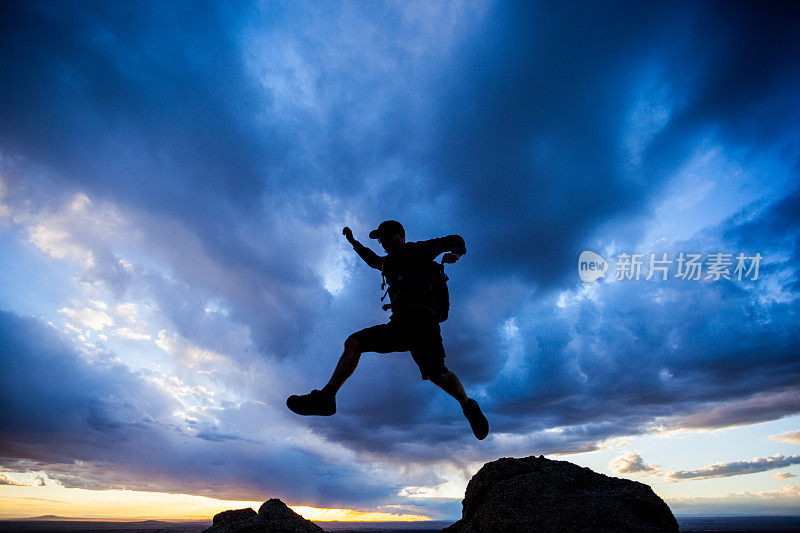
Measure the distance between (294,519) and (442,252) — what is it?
16.2ft

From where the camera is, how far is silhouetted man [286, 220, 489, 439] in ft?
18.1

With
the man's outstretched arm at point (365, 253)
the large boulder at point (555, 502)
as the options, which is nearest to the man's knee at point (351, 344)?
the man's outstretched arm at point (365, 253)

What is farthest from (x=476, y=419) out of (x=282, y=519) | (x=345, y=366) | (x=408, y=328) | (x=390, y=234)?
(x=282, y=519)

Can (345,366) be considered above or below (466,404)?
above

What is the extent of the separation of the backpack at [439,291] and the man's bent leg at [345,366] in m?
0.85

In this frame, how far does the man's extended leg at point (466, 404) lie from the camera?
612 centimetres

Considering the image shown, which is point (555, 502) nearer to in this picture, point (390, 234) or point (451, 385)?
point (451, 385)

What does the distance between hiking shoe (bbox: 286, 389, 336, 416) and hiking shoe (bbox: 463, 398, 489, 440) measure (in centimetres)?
217

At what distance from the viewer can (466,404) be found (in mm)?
6230

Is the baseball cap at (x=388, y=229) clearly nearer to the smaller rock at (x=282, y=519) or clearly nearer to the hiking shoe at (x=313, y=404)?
the hiking shoe at (x=313, y=404)

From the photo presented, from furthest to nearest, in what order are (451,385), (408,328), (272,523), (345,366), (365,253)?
1. (365,253)
2. (451,385)
3. (272,523)
4. (408,328)
5. (345,366)

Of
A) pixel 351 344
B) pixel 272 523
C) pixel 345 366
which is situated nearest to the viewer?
pixel 345 366

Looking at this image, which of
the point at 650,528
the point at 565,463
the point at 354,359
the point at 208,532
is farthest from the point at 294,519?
the point at 650,528

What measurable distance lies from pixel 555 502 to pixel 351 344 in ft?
11.0
